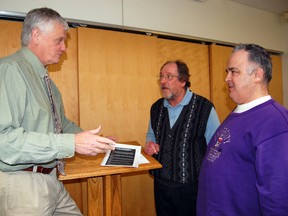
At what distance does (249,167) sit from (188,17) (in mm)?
2282

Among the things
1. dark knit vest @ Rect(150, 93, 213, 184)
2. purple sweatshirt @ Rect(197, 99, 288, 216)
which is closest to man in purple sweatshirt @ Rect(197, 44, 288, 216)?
purple sweatshirt @ Rect(197, 99, 288, 216)

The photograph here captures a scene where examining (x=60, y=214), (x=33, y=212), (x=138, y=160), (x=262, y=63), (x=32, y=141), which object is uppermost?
(x=262, y=63)

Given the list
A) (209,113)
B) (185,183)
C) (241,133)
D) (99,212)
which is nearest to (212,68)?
(209,113)

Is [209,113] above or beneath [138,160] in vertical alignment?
above

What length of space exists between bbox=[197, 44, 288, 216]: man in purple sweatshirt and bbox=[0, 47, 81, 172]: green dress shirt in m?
0.75

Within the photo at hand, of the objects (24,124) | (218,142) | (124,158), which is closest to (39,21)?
(24,124)

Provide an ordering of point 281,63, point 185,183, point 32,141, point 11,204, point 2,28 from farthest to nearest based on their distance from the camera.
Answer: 1. point 281,63
2. point 2,28
3. point 185,183
4. point 11,204
5. point 32,141

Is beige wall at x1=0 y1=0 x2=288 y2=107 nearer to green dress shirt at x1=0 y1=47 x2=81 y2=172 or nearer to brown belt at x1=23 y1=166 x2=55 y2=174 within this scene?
green dress shirt at x1=0 y1=47 x2=81 y2=172

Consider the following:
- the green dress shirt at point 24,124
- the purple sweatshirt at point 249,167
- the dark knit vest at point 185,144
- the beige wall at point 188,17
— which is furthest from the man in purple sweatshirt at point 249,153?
the beige wall at point 188,17

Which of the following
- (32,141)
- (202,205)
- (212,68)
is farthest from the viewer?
(212,68)

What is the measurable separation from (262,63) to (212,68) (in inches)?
77.4

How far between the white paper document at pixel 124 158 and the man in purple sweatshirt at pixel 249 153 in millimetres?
388

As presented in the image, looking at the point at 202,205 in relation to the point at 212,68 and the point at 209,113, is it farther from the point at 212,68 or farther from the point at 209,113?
the point at 212,68

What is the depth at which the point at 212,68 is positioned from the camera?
10.1 ft
